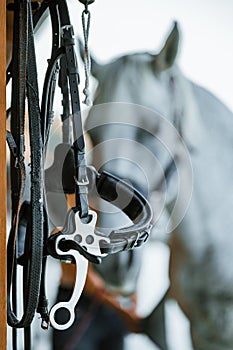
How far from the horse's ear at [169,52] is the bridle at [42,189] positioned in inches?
13.6

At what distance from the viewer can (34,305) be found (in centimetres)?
114

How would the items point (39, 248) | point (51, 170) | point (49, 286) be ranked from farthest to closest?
point (49, 286) → point (51, 170) → point (39, 248)

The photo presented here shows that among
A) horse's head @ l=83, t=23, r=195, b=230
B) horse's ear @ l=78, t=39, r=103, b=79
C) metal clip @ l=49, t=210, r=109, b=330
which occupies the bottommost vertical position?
metal clip @ l=49, t=210, r=109, b=330

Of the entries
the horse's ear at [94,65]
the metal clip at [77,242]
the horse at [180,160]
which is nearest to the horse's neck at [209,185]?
the horse at [180,160]

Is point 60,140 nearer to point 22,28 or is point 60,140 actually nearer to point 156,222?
point 156,222

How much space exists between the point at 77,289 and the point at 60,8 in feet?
1.64

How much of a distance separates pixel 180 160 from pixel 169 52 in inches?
9.7

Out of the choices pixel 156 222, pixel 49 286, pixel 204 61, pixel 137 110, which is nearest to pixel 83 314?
pixel 49 286

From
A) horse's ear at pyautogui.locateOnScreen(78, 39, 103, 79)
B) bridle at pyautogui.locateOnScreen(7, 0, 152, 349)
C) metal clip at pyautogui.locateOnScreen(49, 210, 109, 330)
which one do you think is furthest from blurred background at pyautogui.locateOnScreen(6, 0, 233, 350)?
metal clip at pyautogui.locateOnScreen(49, 210, 109, 330)

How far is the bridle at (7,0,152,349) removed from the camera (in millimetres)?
1138

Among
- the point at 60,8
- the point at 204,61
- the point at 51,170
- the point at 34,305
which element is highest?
the point at 60,8

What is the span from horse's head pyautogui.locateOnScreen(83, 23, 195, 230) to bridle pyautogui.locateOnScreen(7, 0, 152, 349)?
27cm

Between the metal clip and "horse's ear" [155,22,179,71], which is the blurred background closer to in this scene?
"horse's ear" [155,22,179,71]

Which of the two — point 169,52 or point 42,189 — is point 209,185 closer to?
point 169,52
